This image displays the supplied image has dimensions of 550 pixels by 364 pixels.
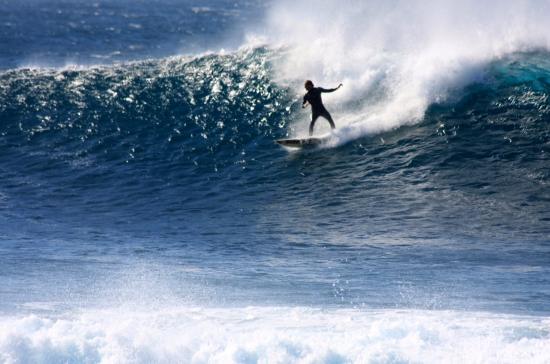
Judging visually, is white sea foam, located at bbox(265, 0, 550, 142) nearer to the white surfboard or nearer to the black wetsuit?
the white surfboard

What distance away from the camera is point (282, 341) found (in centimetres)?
964

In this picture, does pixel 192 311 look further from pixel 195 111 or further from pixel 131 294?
pixel 195 111

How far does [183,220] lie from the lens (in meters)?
16.6

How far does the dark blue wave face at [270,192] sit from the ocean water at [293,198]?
0.06 metres

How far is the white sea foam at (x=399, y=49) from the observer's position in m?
21.0

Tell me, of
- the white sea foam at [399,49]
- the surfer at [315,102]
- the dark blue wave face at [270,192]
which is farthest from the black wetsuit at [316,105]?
the dark blue wave face at [270,192]

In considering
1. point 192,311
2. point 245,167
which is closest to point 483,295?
point 192,311

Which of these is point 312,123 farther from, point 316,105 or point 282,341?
point 282,341

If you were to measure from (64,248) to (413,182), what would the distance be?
7.02 m

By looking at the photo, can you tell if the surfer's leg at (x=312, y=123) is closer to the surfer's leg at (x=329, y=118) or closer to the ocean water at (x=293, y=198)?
the surfer's leg at (x=329, y=118)

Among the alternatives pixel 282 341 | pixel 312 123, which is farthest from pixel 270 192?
pixel 282 341

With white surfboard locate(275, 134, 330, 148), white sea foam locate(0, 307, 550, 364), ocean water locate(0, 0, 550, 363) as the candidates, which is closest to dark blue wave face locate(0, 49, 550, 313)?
ocean water locate(0, 0, 550, 363)

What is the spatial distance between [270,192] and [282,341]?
8.40 metres

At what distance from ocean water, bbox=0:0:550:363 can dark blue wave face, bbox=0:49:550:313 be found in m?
0.06
